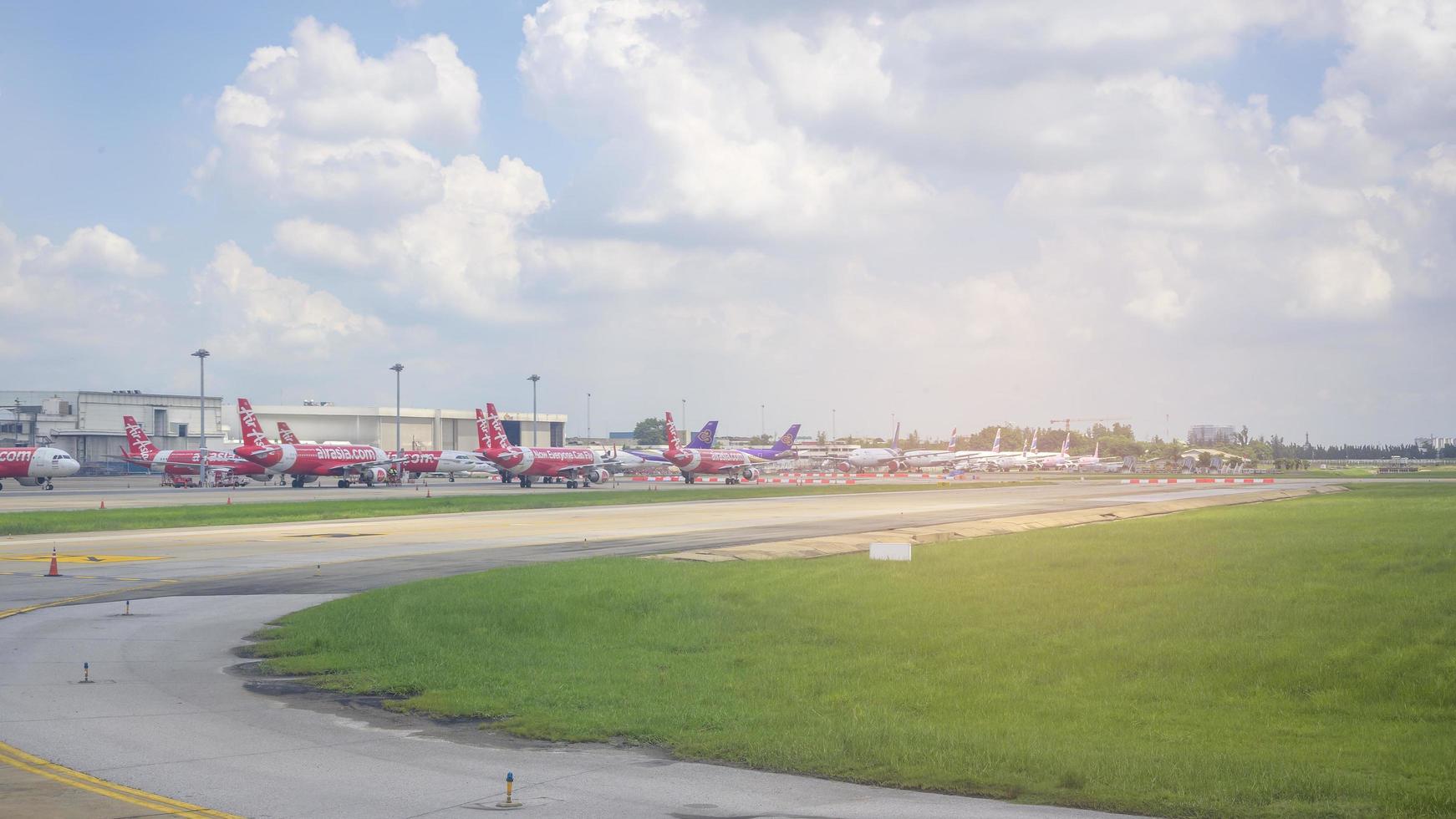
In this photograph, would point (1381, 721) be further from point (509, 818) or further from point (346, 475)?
point (346, 475)

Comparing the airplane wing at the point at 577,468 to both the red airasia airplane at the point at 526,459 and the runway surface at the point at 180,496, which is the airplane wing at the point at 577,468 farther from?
the runway surface at the point at 180,496

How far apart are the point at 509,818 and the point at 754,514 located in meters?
46.9

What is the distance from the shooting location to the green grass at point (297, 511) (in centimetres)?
4953

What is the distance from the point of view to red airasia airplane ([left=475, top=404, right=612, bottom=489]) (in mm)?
98125

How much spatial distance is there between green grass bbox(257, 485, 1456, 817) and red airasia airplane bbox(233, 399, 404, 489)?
74.0 meters

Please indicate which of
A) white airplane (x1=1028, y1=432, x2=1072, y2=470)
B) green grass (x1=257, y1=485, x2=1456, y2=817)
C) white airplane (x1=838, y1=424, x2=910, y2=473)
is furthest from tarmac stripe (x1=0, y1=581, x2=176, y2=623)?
white airplane (x1=1028, y1=432, x2=1072, y2=470)

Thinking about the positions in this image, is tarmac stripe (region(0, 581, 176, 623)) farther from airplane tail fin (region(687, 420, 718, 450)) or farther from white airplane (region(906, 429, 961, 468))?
white airplane (region(906, 429, 961, 468))

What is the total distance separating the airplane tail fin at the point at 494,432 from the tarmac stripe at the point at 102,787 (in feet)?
290

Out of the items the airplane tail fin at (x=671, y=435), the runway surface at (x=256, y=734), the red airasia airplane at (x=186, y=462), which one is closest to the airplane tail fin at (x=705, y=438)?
the airplane tail fin at (x=671, y=435)

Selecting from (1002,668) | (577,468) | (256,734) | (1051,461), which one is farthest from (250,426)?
(1051,461)

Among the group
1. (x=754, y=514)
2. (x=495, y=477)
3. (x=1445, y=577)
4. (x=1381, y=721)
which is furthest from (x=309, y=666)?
(x=495, y=477)

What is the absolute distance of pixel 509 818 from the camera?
31.8 feet

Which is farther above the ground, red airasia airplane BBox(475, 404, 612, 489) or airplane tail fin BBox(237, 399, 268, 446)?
airplane tail fin BBox(237, 399, 268, 446)

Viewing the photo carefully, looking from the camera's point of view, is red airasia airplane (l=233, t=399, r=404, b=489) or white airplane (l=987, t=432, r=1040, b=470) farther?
white airplane (l=987, t=432, r=1040, b=470)
